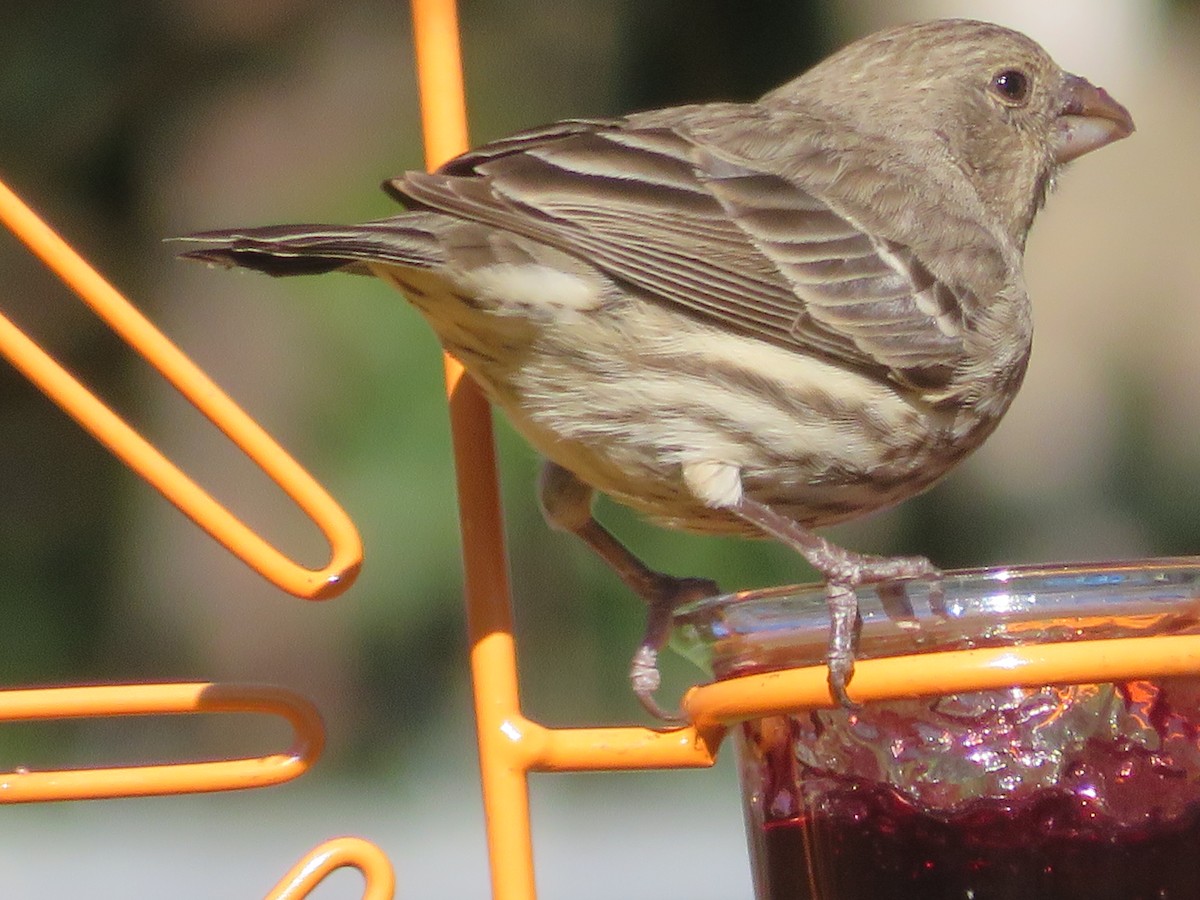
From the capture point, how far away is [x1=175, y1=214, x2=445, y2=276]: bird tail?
251 centimetres

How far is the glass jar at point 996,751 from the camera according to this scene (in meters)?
2.19

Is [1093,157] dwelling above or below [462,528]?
above

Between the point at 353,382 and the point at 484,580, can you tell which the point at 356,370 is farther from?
the point at 484,580

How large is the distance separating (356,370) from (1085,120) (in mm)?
2711

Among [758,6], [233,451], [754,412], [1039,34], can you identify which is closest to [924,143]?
[754,412]

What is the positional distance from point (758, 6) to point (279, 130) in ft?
5.32

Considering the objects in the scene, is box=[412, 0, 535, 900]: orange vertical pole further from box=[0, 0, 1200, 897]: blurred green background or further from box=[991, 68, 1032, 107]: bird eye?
box=[0, 0, 1200, 897]: blurred green background

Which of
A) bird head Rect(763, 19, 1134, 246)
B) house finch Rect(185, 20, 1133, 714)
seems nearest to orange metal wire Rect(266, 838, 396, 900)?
house finch Rect(185, 20, 1133, 714)

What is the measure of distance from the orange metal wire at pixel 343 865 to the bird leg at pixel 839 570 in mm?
638

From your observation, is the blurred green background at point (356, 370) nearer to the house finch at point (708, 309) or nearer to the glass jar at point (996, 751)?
the house finch at point (708, 309)

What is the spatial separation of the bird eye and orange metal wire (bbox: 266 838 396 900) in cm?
230

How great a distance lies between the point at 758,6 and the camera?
6023 mm

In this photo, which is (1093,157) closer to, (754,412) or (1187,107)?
(1187,107)

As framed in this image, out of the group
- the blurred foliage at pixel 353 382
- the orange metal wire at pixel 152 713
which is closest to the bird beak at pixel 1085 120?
the blurred foliage at pixel 353 382
